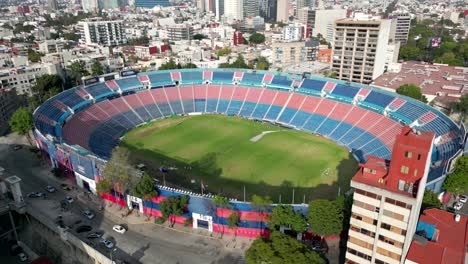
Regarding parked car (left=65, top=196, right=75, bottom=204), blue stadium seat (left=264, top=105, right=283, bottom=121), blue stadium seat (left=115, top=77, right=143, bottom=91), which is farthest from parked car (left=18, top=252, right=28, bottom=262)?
blue stadium seat (left=264, top=105, right=283, bottom=121)

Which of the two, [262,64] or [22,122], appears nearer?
[22,122]

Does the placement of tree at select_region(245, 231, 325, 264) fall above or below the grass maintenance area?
above

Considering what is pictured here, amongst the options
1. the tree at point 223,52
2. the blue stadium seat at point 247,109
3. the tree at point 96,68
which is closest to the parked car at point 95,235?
the blue stadium seat at point 247,109

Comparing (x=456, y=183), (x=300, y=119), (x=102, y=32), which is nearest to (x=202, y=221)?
(x=456, y=183)

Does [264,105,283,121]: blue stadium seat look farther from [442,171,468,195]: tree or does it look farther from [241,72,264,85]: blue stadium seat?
[442,171,468,195]: tree

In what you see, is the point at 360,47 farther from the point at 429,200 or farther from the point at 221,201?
the point at 221,201

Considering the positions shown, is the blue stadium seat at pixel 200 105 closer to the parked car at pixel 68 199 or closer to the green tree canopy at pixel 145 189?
the parked car at pixel 68 199
